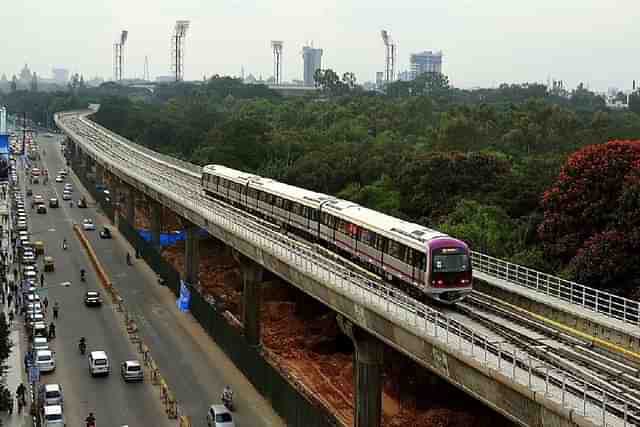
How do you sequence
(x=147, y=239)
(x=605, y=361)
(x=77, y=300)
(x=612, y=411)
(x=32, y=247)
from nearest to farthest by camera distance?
1. (x=612, y=411)
2. (x=605, y=361)
3. (x=77, y=300)
4. (x=32, y=247)
5. (x=147, y=239)

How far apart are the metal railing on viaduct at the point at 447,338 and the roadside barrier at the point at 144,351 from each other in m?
7.40

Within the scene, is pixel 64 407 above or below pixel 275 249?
below

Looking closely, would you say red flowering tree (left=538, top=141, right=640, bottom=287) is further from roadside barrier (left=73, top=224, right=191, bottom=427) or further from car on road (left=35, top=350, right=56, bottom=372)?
car on road (left=35, top=350, right=56, bottom=372)

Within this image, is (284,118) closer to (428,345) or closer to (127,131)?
(127,131)

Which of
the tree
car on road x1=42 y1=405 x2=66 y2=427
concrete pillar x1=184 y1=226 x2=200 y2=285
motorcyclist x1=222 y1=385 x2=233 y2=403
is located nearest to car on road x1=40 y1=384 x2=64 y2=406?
car on road x1=42 y1=405 x2=66 y2=427

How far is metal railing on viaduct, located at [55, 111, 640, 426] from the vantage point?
2292 centimetres

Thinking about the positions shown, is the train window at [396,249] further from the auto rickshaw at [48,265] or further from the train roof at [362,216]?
the auto rickshaw at [48,265]

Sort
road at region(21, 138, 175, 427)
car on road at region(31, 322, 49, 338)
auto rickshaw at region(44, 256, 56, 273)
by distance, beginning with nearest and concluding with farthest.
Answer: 1. road at region(21, 138, 175, 427)
2. car on road at region(31, 322, 49, 338)
3. auto rickshaw at region(44, 256, 56, 273)

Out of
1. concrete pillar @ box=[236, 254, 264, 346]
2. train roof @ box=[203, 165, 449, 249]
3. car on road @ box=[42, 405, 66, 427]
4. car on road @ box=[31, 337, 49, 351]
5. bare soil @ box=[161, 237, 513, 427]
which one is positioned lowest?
bare soil @ box=[161, 237, 513, 427]

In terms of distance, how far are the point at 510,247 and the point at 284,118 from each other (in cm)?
9989

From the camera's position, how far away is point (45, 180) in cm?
13475

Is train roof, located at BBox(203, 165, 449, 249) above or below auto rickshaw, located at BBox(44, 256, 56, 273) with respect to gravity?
above

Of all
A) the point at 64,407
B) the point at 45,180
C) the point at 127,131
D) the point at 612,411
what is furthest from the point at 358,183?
the point at 127,131

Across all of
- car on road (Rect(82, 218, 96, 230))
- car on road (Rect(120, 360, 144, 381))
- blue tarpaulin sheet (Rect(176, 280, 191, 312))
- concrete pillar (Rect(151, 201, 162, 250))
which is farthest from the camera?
car on road (Rect(82, 218, 96, 230))
